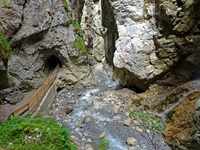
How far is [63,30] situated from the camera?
16.0m

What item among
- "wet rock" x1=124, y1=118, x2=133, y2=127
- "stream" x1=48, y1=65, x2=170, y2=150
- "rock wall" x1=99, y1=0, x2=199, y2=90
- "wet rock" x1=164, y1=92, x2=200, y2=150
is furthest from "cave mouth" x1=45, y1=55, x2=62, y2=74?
"wet rock" x1=164, y1=92, x2=200, y2=150

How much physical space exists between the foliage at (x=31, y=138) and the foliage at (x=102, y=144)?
155 centimetres

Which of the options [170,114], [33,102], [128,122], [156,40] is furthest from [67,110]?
[156,40]

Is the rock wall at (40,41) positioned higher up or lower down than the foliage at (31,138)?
higher up

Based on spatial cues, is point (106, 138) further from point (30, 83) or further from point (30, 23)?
point (30, 23)

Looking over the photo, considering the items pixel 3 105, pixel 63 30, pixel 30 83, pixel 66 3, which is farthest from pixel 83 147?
pixel 66 3

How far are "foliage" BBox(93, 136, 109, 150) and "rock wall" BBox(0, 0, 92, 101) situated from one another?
26.4ft

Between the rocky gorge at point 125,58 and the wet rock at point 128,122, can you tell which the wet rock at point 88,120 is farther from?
the wet rock at point 128,122

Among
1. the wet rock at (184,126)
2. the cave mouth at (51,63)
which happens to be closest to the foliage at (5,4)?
the cave mouth at (51,63)

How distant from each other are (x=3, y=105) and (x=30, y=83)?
352cm

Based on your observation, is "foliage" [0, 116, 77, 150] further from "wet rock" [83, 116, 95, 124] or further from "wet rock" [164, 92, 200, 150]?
"wet rock" [164, 92, 200, 150]

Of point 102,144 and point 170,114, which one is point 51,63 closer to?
point 102,144

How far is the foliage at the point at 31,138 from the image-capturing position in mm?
6613

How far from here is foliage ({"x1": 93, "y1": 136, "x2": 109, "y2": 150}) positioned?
27.4ft
